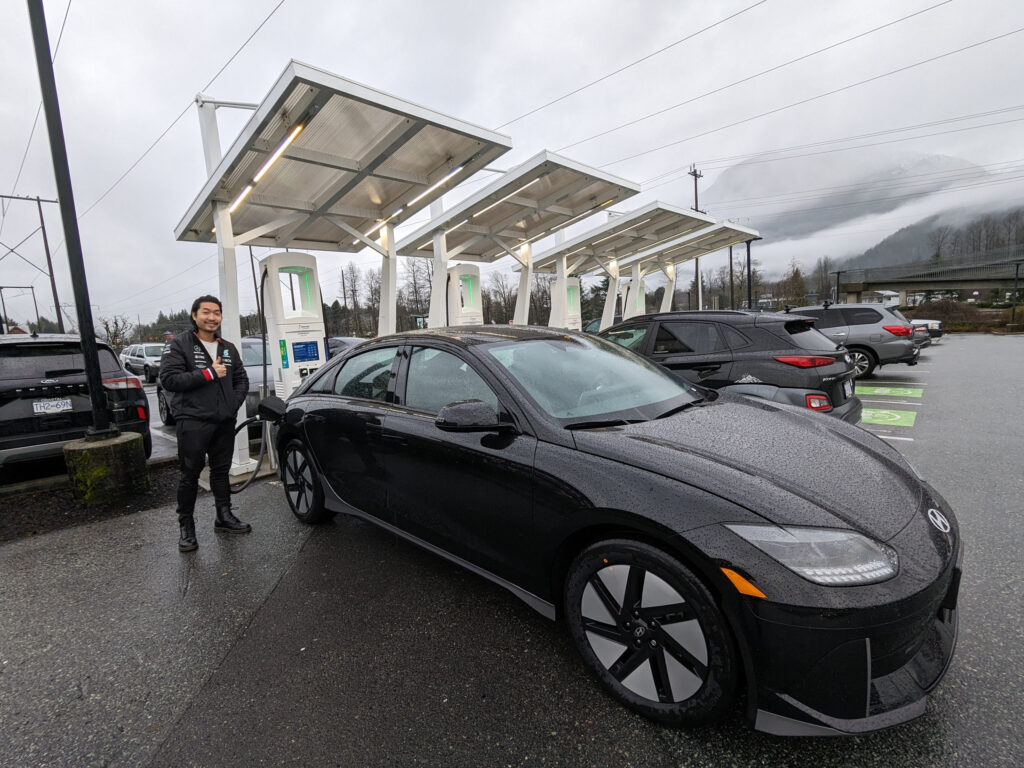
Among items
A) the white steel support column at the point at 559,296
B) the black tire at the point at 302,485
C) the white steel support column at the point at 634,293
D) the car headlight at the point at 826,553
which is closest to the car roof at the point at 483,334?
the black tire at the point at 302,485

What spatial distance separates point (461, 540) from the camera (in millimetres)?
2480

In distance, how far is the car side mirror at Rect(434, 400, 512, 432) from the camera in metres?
2.18

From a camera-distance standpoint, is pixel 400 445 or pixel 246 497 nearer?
pixel 400 445

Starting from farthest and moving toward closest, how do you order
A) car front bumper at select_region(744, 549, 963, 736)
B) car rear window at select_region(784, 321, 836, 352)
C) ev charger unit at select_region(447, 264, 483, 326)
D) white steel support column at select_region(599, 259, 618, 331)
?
white steel support column at select_region(599, 259, 618, 331) < ev charger unit at select_region(447, 264, 483, 326) < car rear window at select_region(784, 321, 836, 352) < car front bumper at select_region(744, 549, 963, 736)

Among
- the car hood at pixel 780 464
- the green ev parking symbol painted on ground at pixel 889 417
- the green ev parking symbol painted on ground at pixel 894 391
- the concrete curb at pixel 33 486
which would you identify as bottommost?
the green ev parking symbol painted on ground at pixel 889 417

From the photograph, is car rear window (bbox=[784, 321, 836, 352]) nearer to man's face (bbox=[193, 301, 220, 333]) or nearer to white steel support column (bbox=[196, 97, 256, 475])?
man's face (bbox=[193, 301, 220, 333])

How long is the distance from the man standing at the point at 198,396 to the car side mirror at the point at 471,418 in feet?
7.31

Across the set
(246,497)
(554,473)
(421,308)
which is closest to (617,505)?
(554,473)

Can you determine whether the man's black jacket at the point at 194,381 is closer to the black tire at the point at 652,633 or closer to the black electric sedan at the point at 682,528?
the black electric sedan at the point at 682,528

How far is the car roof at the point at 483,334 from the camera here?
2.86 meters

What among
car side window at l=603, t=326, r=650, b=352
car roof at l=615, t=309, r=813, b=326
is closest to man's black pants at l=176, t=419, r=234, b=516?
car side window at l=603, t=326, r=650, b=352

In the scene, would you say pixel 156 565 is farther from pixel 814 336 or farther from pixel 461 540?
pixel 814 336

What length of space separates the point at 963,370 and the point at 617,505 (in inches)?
541

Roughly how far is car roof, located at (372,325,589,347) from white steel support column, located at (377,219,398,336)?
13.7ft
